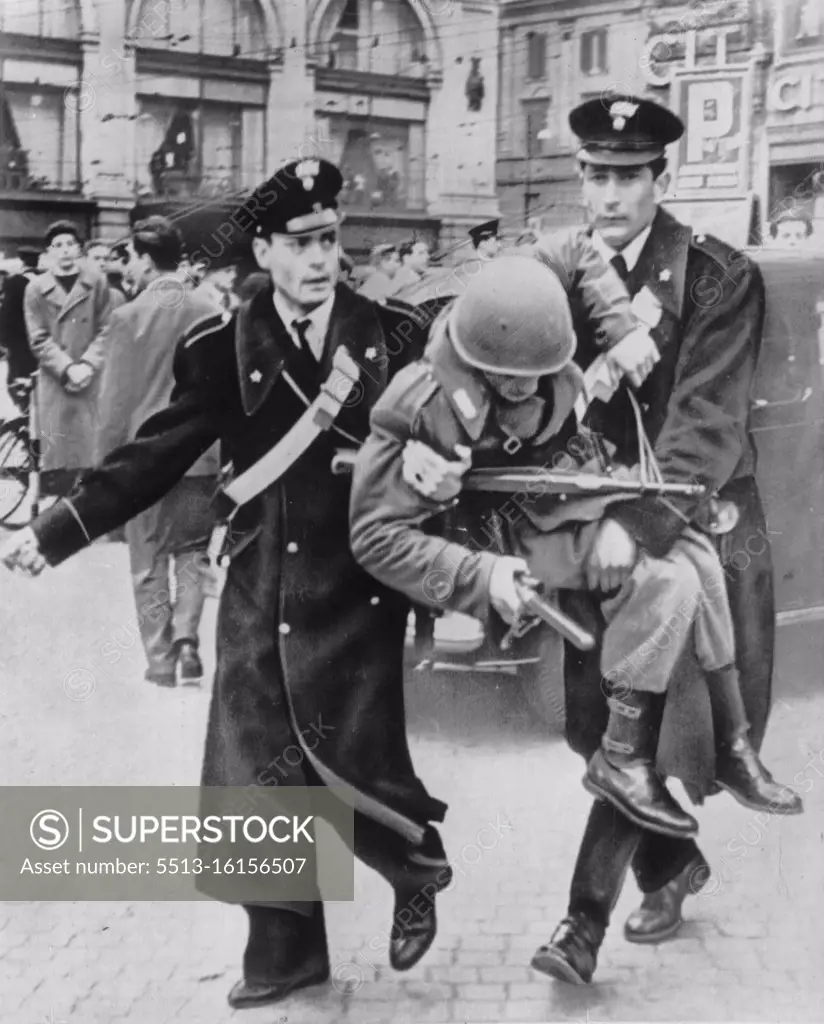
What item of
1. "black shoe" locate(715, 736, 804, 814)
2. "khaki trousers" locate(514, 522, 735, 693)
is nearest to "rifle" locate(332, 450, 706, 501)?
"khaki trousers" locate(514, 522, 735, 693)

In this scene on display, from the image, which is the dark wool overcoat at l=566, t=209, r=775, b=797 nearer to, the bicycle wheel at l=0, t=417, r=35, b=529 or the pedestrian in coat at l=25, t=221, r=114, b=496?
the pedestrian in coat at l=25, t=221, r=114, b=496

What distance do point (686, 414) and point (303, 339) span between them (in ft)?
4.10

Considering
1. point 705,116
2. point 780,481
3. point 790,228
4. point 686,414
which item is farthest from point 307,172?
point 780,481

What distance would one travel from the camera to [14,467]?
4.52 metres

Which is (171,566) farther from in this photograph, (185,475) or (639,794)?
(639,794)

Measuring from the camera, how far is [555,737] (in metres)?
4.54

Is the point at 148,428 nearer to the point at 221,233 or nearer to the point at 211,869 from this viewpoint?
the point at 221,233

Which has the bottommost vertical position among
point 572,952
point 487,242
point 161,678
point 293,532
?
point 572,952

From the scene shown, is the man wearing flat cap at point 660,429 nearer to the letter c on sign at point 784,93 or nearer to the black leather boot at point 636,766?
the black leather boot at point 636,766

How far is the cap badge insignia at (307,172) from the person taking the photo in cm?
440

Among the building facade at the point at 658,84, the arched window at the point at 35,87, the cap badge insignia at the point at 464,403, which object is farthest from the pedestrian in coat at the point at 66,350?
the building facade at the point at 658,84

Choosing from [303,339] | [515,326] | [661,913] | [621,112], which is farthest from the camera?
[661,913]

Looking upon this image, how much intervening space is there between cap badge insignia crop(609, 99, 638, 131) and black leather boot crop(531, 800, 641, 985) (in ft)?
7.22

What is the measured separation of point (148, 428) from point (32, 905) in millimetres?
1668
